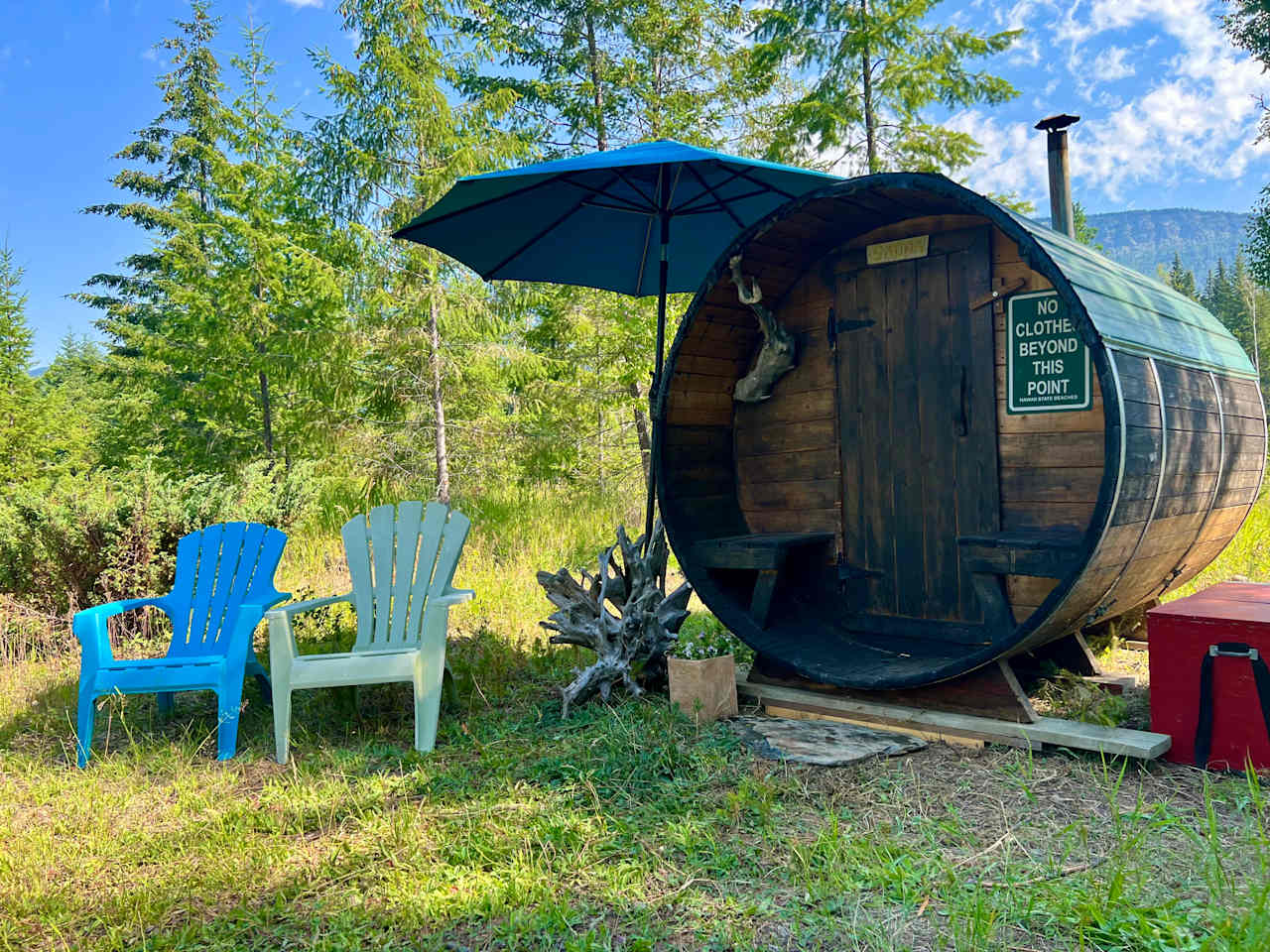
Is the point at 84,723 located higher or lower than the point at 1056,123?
lower

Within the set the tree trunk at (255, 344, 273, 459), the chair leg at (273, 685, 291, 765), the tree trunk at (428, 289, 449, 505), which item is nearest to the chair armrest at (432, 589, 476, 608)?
the chair leg at (273, 685, 291, 765)

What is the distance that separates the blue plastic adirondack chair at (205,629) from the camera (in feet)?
11.2

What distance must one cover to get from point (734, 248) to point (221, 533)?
278 centimetres

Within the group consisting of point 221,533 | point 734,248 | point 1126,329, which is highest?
point 734,248

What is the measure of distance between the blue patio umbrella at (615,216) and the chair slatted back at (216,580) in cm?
162

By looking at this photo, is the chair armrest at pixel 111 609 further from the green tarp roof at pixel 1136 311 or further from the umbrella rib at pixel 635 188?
the green tarp roof at pixel 1136 311

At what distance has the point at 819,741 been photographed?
10.8 feet

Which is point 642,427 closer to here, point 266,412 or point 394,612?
point 266,412

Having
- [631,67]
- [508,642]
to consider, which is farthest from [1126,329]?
[631,67]

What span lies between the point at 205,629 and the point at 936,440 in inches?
136

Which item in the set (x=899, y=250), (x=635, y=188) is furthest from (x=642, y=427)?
(x=899, y=250)

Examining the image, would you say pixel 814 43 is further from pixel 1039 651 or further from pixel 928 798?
pixel 928 798

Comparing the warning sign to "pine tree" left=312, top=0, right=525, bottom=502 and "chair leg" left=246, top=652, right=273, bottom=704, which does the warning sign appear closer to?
"chair leg" left=246, top=652, right=273, bottom=704

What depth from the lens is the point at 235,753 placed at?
136 inches
